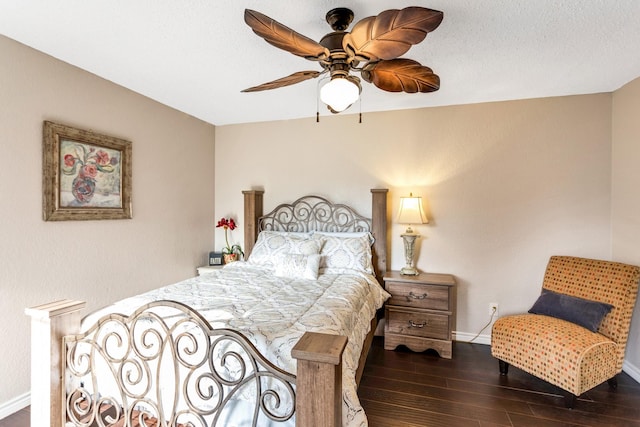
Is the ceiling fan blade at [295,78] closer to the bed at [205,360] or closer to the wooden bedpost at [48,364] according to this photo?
the bed at [205,360]

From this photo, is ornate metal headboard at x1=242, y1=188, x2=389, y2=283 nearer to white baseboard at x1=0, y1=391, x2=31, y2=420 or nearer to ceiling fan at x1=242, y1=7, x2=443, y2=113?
ceiling fan at x1=242, y1=7, x2=443, y2=113

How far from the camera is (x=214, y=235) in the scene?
408 centimetres

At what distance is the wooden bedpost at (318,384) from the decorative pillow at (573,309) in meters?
2.26

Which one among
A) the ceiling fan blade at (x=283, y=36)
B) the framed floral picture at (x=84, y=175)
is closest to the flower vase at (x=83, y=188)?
the framed floral picture at (x=84, y=175)

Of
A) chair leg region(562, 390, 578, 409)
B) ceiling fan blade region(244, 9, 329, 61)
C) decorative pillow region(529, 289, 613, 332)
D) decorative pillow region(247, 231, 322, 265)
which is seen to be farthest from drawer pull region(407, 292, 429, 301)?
ceiling fan blade region(244, 9, 329, 61)

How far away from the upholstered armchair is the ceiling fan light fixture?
2.16 metres

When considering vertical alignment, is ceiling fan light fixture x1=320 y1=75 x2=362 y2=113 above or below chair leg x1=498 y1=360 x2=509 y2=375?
above

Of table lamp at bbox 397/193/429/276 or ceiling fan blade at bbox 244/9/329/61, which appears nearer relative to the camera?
ceiling fan blade at bbox 244/9/329/61

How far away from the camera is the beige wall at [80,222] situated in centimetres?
203

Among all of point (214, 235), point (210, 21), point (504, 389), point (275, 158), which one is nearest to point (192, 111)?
point (275, 158)

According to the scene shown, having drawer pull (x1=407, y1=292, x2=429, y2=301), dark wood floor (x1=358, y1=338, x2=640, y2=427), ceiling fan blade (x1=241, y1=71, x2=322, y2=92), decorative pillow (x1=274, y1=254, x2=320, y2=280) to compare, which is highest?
ceiling fan blade (x1=241, y1=71, x2=322, y2=92)

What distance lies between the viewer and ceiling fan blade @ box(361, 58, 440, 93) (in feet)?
5.62

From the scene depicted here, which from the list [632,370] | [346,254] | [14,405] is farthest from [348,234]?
[14,405]

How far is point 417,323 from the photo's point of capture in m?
2.90
